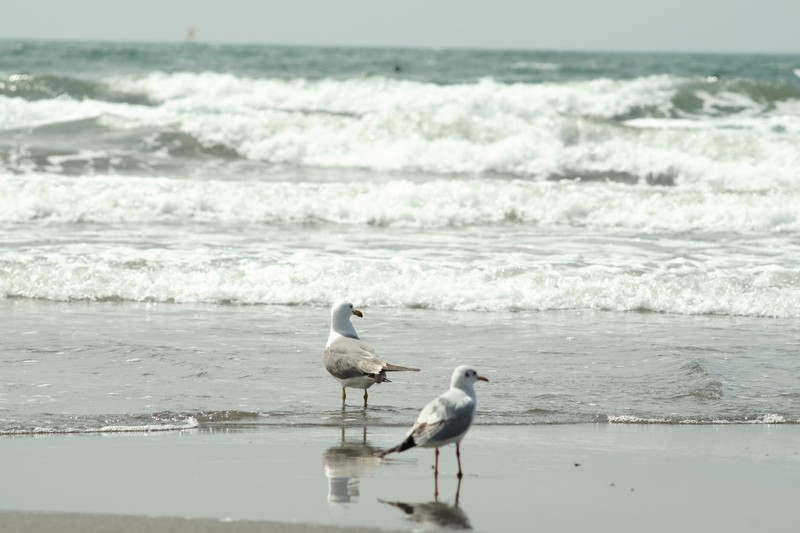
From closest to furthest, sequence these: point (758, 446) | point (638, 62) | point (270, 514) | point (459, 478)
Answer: point (270, 514) < point (459, 478) < point (758, 446) < point (638, 62)


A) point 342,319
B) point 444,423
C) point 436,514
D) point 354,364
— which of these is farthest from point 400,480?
point 342,319

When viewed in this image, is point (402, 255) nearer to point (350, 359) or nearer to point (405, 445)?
point (350, 359)

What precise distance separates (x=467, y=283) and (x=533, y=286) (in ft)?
1.73

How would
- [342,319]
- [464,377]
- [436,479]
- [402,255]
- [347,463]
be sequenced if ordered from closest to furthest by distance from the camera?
[436,479], [464,377], [347,463], [342,319], [402,255]

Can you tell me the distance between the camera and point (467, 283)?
9648 mm

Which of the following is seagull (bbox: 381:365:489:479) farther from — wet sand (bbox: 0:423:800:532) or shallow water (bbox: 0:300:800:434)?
shallow water (bbox: 0:300:800:434)

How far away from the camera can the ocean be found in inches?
265

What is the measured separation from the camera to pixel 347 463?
17.4 ft

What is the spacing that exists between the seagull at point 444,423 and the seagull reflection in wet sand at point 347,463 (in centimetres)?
21

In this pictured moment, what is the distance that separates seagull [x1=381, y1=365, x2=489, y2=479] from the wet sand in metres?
0.18

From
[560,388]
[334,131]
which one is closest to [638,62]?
[334,131]

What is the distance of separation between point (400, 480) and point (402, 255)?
5778 mm

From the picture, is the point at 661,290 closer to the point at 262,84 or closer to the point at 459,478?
the point at 459,478

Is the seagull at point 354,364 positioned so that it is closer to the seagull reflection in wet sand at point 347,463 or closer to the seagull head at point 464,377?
the seagull reflection in wet sand at point 347,463
